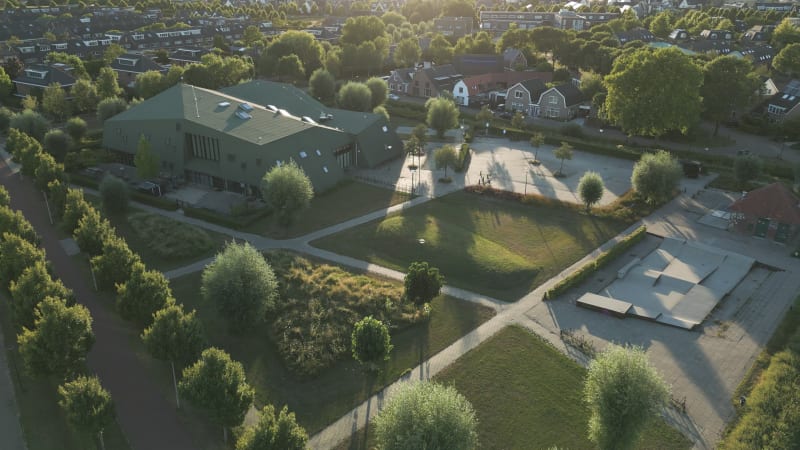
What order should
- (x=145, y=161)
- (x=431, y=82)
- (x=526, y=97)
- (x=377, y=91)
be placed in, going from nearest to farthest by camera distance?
(x=145, y=161), (x=526, y=97), (x=377, y=91), (x=431, y=82)

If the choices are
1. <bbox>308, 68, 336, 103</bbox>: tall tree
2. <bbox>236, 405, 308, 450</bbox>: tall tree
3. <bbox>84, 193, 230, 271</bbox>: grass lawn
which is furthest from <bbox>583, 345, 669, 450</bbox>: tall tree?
<bbox>308, 68, 336, 103</bbox>: tall tree

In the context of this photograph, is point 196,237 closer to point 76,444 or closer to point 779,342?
point 76,444

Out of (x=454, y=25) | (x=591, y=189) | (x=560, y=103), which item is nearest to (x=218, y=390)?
(x=591, y=189)

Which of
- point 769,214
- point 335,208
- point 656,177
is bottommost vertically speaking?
point 335,208

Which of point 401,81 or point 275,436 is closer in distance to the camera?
point 275,436

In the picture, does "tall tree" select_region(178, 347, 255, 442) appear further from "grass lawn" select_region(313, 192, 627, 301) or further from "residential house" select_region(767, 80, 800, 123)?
"residential house" select_region(767, 80, 800, 123)

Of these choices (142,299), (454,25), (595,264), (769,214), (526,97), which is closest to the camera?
(142,299)

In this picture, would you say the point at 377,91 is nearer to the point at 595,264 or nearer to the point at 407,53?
the point at 407,53
